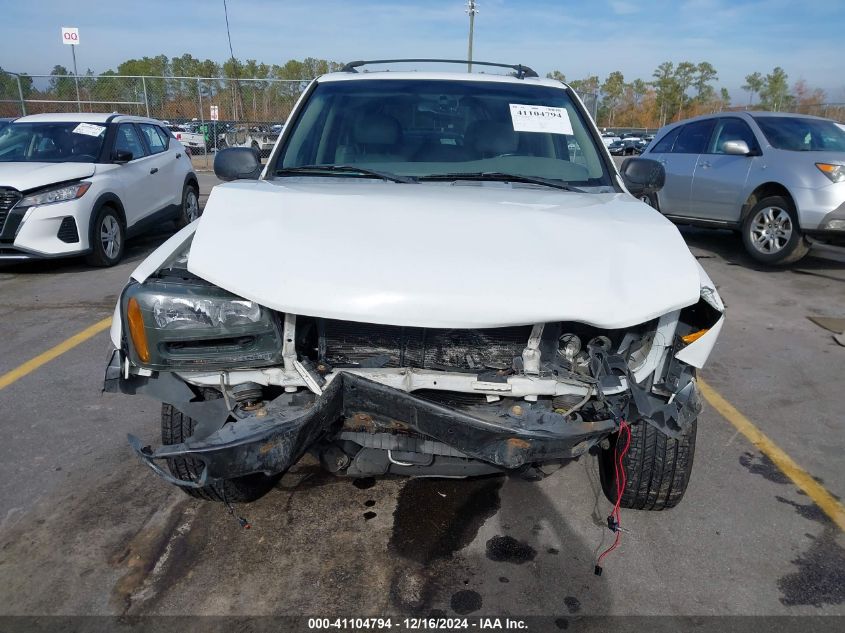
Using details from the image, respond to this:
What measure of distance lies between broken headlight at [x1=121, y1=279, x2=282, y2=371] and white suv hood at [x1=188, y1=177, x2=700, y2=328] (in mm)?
98

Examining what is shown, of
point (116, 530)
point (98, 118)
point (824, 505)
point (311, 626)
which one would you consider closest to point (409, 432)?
point (311, 626)

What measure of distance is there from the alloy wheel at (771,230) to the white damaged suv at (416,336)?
19.4 feet

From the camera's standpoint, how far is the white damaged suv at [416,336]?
7.38ft

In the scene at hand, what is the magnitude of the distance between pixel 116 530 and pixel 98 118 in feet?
23.4

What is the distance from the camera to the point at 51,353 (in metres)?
5.12

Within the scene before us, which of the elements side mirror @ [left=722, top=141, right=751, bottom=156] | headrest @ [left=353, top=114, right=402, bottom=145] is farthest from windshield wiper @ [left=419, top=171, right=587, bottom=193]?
side mirror @ [left=722, top=141, right=751, bottom=156]

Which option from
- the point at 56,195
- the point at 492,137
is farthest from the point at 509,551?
the point at 56,195

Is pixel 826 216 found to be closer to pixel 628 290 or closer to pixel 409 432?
pixel 628 290

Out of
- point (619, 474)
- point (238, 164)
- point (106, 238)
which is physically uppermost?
point (238, 164)

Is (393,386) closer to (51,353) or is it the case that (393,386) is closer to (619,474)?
(619,474)

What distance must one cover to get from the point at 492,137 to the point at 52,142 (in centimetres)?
668

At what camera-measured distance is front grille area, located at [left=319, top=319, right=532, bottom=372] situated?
2535 mm

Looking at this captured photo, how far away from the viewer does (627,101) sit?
70.6 meters

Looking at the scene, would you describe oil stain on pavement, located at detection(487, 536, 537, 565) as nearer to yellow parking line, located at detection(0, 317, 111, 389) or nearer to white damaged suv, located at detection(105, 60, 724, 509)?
white damaged suv, located at detection(105, 60, 724, 509)
